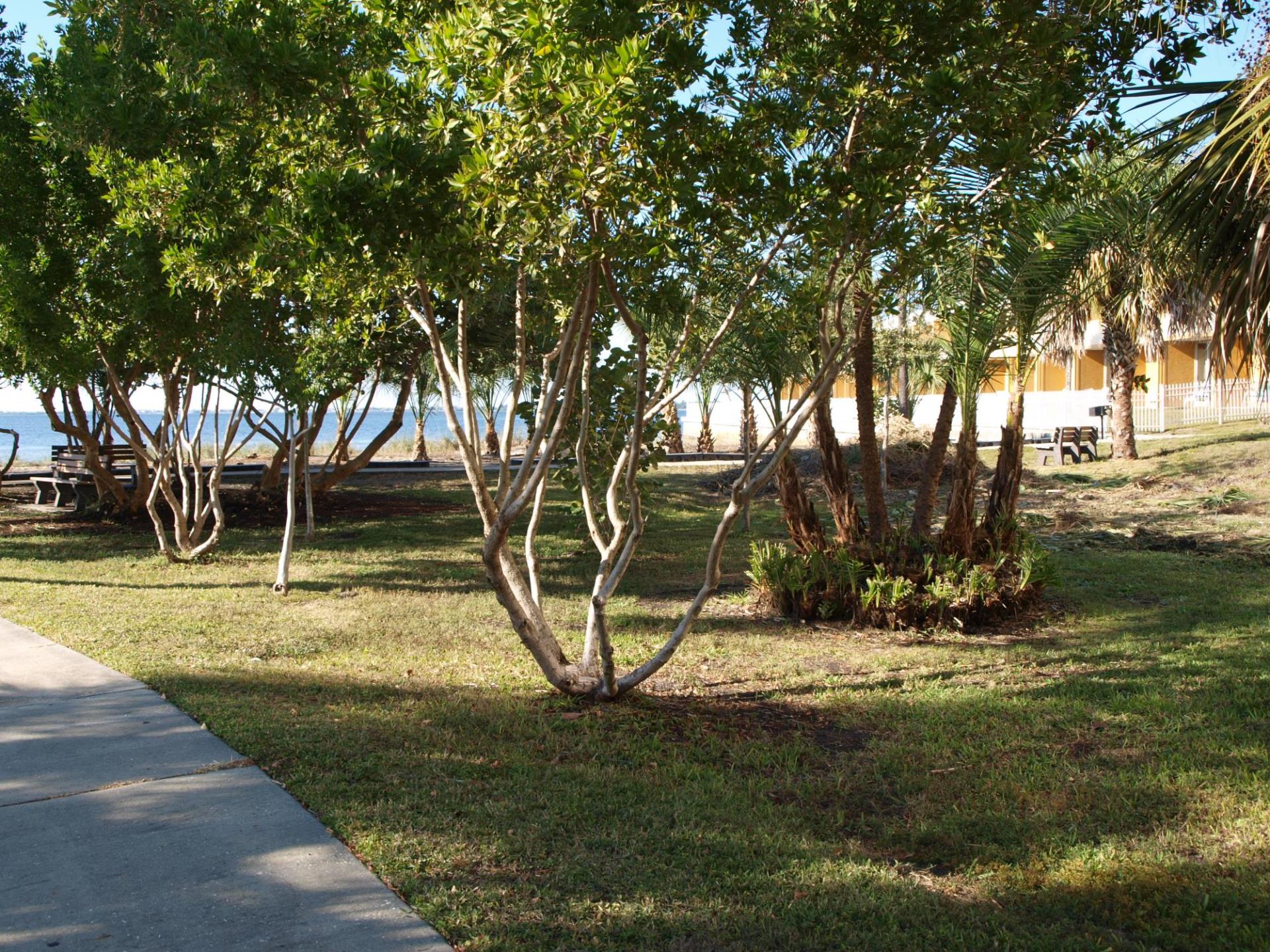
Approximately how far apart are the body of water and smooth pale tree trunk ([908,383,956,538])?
120 feet

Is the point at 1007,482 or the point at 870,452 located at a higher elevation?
the point at 870,452

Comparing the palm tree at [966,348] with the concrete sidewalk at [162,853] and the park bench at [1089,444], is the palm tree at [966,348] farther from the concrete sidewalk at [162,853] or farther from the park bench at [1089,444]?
the park bench at [1089,444]

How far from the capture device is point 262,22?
5.72 metres

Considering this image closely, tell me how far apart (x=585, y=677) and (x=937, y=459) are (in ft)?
14.6

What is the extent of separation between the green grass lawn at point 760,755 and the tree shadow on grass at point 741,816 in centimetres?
2

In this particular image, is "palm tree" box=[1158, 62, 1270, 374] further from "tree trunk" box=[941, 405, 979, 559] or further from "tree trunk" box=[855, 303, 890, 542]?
"tree trunk" box=[855, 303, 890, 542]

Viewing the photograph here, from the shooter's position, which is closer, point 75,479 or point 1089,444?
point 75,479

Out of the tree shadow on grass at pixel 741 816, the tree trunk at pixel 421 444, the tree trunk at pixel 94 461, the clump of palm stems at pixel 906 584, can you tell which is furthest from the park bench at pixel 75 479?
the tree trunk at pixel 421 444

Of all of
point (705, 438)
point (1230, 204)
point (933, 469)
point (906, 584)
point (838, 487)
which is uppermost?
point (1230, 204)

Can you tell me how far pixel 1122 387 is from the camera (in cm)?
2083

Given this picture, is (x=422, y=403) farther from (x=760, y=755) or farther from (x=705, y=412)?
(x=760, y=755)

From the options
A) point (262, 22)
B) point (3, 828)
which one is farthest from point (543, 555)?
point (3, 828)

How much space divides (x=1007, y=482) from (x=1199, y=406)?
65.1 feet

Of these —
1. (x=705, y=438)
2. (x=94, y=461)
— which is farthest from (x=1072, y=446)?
(x=94, y=461)
